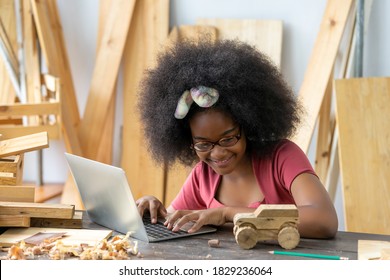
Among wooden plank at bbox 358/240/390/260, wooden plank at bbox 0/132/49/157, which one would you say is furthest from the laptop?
wooden plank at bbox 358/240/390/260

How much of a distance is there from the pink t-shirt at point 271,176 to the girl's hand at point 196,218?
25 cm

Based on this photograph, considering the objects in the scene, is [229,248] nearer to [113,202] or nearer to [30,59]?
[113,202]

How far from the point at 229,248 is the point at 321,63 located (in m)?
2.25

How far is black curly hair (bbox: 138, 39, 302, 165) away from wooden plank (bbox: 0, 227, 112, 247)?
→ 509 millimetres

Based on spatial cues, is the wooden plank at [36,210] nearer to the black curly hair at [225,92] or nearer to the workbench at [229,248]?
the workbench at [229,248]

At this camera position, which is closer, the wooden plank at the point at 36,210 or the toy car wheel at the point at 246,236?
the toy car wheel at the point at 246,236

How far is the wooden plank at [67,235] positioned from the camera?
2.06m

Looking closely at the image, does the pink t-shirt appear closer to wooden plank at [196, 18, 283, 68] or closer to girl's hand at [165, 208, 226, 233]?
girl's hand at [165, 208, 226, 233]

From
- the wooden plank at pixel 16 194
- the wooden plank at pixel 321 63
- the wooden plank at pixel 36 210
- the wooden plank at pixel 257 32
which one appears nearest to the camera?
the wooden plank at pixel 36 210

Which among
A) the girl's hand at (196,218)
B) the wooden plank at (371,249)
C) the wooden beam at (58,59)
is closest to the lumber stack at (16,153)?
the girl's hand at (196,218)

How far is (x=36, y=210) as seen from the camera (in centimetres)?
225

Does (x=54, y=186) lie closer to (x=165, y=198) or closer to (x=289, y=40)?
(x=165, y=198)

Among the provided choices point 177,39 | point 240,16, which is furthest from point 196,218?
point 240,16

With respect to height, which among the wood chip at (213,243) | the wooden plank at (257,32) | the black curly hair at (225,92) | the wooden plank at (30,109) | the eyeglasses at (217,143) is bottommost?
the wood chip at (213,243)
